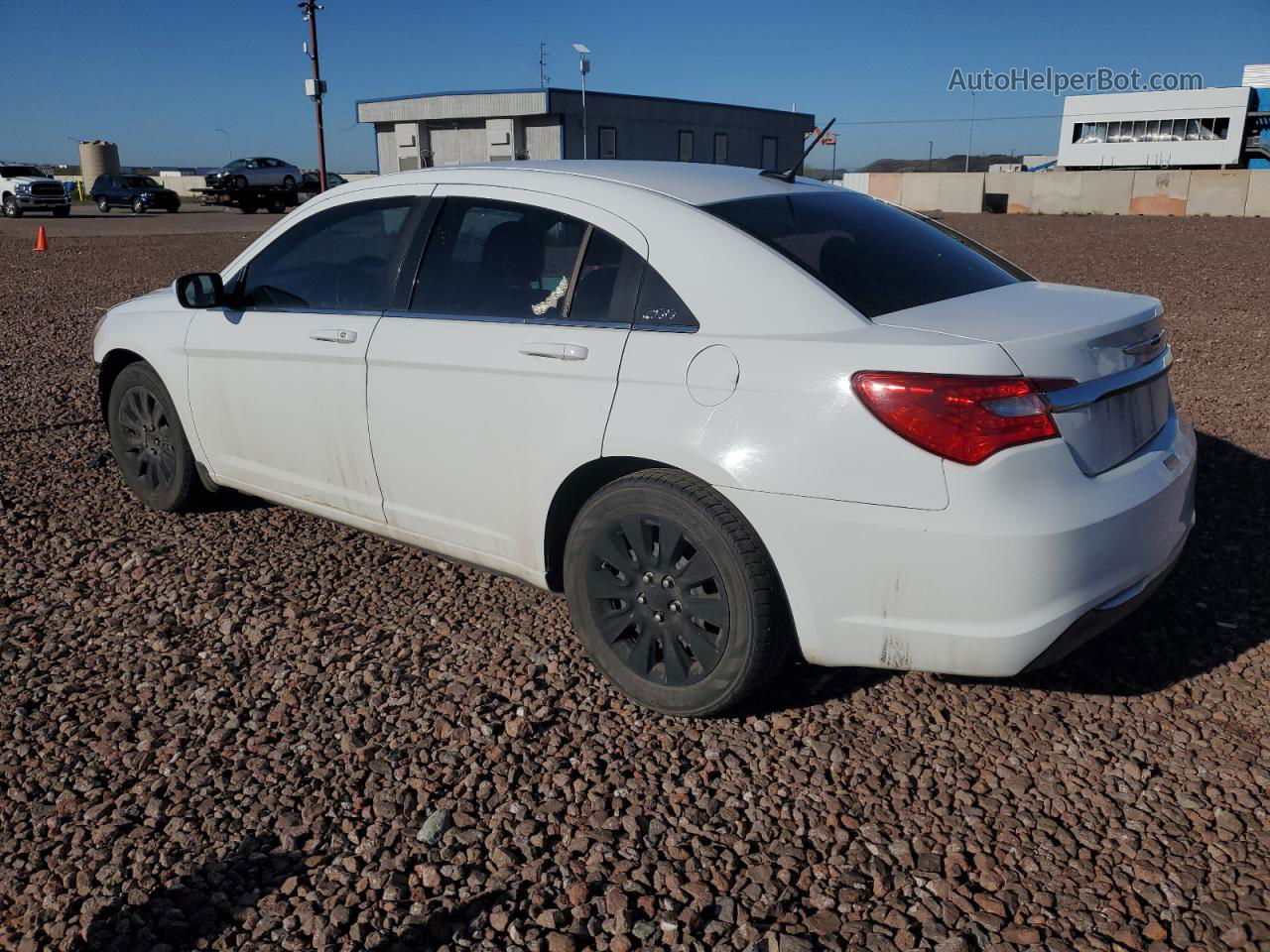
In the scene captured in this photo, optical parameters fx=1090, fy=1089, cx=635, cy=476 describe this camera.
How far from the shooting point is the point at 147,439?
5.31m

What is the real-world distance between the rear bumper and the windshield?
150ft

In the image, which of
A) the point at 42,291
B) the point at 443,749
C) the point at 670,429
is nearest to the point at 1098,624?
the point at 670,429

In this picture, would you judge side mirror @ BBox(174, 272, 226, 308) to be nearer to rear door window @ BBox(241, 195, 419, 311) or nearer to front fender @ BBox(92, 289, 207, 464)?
rear door window @ BBox(241, 195, 419, 311)

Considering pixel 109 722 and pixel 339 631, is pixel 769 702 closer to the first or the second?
pixel 339 631

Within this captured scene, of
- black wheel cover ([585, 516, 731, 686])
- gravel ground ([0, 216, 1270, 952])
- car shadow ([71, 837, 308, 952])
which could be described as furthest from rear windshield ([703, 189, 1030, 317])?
car shadow ([71, 837, 308, 952])

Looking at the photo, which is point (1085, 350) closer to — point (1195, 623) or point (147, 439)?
point (1195, 623)

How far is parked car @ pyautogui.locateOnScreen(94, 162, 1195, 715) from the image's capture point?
2.86 m

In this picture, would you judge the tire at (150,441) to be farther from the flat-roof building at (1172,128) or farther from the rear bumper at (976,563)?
the flat-roof building at (1172,128)

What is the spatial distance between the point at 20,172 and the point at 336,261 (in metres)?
45.2

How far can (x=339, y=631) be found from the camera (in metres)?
4.13

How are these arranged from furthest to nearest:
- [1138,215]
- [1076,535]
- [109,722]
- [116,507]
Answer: [1138,215], [116,507], [109,722], [1076,535]

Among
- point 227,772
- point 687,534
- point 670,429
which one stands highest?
point 670,429

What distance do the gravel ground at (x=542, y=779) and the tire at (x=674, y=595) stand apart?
0.18 m

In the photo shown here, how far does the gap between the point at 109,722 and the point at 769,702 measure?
212cm
